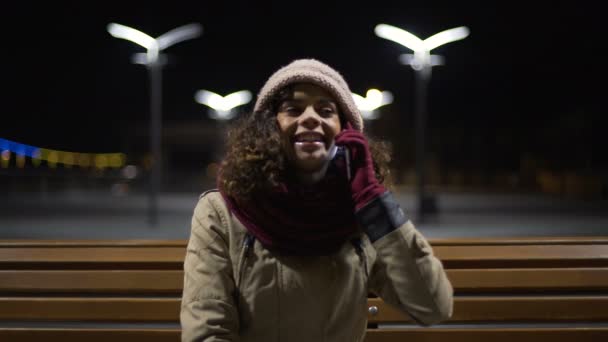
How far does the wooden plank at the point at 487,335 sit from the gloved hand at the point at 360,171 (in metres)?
1.36

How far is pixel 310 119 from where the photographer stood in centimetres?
193

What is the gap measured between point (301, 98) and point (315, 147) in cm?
18

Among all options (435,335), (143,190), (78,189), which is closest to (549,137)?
(143,190)

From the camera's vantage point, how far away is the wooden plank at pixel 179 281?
120 inches

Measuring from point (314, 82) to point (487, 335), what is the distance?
1.77 metres

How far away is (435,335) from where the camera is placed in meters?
3.02

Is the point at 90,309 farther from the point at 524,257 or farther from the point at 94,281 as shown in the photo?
the point at 524,257

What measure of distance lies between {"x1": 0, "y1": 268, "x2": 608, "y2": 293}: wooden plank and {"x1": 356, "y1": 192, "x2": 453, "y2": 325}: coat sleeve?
3.79ft

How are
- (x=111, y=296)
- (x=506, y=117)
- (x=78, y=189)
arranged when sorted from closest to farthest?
(x=111, y=296) → (x=78, y=189) → (x=506, y=117)

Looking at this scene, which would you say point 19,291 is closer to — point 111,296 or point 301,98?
point 111,296

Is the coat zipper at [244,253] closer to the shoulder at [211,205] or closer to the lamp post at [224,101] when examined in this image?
the shoulder at [211,205]

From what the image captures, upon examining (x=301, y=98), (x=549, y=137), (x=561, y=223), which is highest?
(x=549, y=137)

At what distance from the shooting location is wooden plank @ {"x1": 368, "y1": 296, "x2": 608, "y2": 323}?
3020 millimetres

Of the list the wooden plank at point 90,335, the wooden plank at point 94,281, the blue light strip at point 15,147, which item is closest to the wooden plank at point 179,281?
the wooden plank at point 94,281
